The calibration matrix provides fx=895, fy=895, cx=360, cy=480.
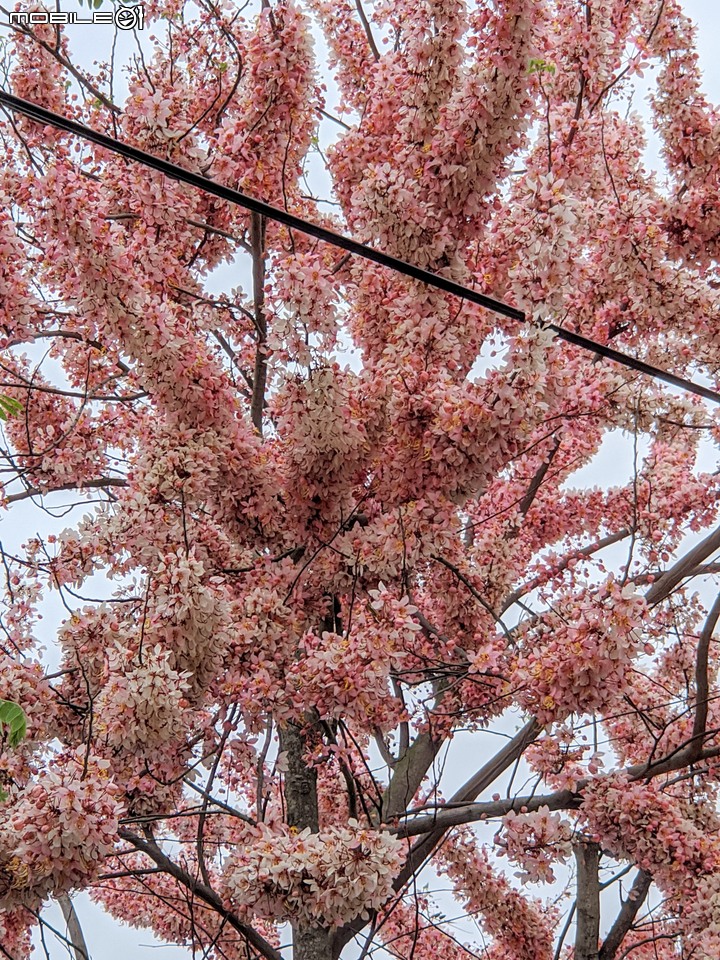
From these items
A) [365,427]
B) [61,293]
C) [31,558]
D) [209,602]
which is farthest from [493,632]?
[61,293]

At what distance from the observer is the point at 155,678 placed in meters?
2.89

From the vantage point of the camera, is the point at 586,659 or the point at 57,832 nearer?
the point at 57,832

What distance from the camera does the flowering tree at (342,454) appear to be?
3.15 metres

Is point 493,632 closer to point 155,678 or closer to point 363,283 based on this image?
point 363,283

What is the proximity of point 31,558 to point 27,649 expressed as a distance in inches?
28.8

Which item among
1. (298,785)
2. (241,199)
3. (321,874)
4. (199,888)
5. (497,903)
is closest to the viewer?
(241,199)

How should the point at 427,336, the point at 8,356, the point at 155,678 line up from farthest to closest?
the point at 8,356, the point at 427,336, the point at 155,678

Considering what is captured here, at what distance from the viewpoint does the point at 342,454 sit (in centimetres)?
356

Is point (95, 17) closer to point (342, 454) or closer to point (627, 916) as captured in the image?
point (342, 454)

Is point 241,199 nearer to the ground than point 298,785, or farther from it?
farther from it

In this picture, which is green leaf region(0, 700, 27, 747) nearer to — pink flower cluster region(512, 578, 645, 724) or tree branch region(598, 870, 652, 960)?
pink flower cluster region(512, 578, 645, 724)

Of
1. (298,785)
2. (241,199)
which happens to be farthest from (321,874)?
(241,199)

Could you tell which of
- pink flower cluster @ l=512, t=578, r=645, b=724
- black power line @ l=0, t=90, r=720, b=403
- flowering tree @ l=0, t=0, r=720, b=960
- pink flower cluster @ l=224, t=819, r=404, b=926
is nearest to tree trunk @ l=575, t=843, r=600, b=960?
flowering tree @ l=0, t=0, r=720, b=960

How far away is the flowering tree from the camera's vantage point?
10.3 feet
